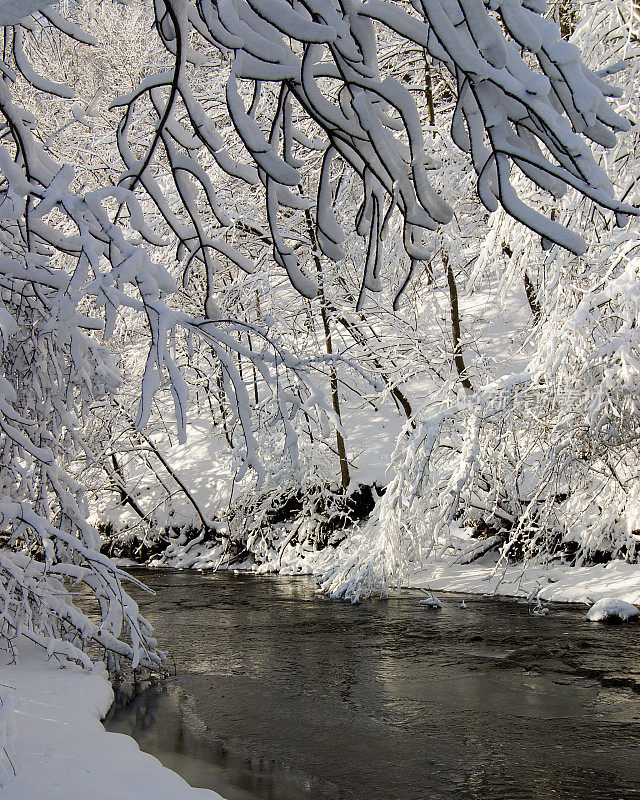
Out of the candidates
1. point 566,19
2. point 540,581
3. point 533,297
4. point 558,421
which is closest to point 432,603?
point 540,581

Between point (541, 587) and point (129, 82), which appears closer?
point (541, 587)

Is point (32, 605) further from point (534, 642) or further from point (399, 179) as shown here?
point (399, 179)

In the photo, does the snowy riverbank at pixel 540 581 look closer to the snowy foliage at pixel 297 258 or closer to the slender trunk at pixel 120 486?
the snowy foliage at pixel 297 258

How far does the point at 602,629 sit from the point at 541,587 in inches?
87.8

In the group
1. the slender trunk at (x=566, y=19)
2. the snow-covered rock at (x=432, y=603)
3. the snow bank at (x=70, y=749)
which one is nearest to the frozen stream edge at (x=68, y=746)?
the snow bank at (x=70, y=749)

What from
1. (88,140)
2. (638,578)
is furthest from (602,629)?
(88,140)

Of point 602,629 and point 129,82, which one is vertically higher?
point 129,82

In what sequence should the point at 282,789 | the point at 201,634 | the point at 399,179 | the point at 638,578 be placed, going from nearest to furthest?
1. the point at 399,179
2. the point at 282,789
3. the point at 201,634
4. the point at 638,578

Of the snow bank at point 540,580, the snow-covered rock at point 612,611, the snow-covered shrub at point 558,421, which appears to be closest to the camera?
the snow-covered shrub at point 558,421

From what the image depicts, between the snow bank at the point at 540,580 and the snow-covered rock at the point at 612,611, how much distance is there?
2.10 feet

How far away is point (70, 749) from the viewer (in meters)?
5.21

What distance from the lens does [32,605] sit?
7.22m

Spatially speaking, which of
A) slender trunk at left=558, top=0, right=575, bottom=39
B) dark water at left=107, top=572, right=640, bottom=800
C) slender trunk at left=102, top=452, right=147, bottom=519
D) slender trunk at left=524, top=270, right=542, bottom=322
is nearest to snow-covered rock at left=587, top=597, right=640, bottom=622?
dark water at left=107, top=572, right=640, bottom=800

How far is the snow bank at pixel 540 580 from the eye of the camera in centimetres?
1141
